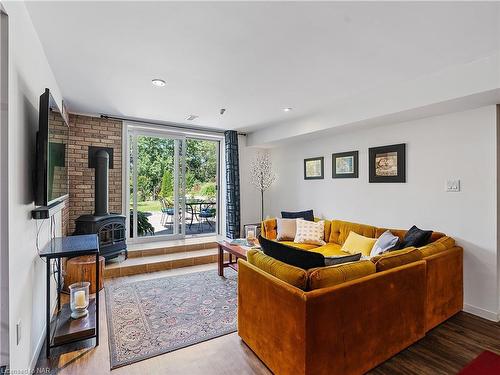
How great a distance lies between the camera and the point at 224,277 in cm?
375

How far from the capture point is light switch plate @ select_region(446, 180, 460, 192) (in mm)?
2844

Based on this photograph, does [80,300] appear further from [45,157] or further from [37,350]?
[45,157]

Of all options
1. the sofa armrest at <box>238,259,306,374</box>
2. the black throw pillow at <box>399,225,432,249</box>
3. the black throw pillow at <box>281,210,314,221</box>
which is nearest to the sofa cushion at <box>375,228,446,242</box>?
the black throw pillow at <box>399,225,432,249</box>

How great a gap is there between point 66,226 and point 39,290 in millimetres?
1825

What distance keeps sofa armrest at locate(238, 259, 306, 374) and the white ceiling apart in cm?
174

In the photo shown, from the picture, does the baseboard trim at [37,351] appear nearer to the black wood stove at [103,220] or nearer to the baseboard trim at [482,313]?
the black wood stove at [103,220]

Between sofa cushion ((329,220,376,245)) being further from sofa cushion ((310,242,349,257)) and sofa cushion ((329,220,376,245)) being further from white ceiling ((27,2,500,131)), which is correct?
white ceiling ((27,2,500,131))

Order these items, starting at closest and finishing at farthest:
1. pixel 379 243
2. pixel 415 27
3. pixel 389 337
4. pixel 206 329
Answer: pixel 415 27 < pixel 389 337 < pixel 206 329 < pixel 379 243

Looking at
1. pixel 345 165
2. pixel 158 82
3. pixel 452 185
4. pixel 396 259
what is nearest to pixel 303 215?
pixel 345 165

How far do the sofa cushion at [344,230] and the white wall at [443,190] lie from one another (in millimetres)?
208

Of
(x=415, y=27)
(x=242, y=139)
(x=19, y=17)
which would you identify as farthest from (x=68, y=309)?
(x=242, y=139)

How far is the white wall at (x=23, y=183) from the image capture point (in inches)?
57.4

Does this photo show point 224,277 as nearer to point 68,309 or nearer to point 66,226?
point 68,309

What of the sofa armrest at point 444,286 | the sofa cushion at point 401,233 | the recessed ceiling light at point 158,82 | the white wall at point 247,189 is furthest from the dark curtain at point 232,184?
the sofa armrest at point 444,286
